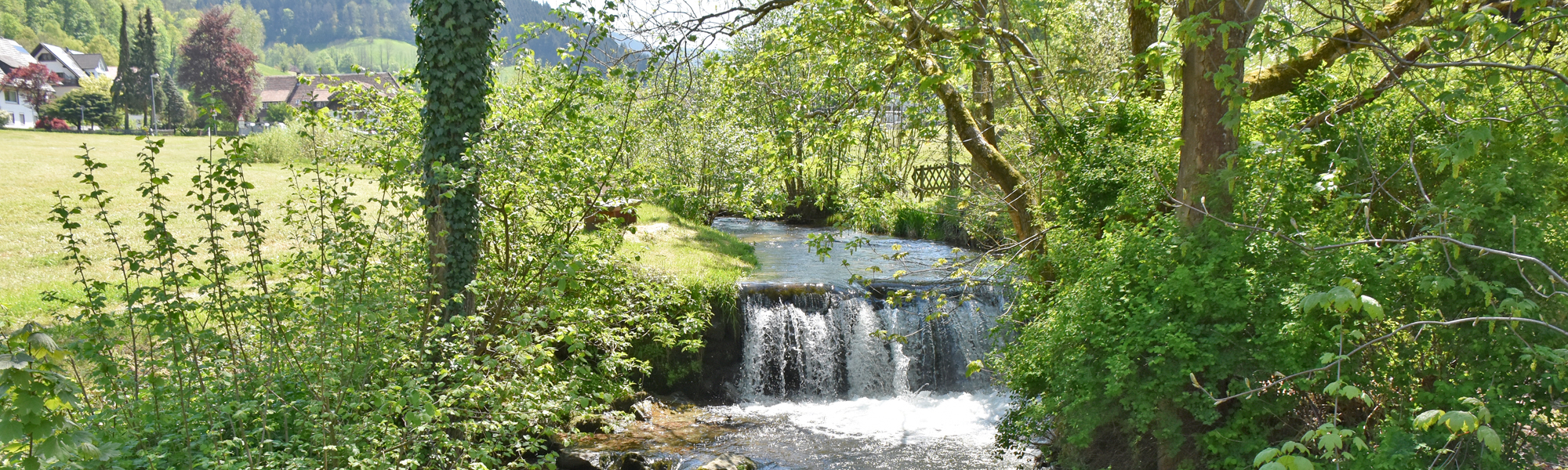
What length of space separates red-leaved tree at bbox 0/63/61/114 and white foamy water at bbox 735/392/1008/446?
166 ft

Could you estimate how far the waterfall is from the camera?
9734mm

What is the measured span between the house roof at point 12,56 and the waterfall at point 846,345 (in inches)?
2004

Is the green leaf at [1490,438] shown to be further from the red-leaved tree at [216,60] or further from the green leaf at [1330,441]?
the red-leaved tree at [216,60]

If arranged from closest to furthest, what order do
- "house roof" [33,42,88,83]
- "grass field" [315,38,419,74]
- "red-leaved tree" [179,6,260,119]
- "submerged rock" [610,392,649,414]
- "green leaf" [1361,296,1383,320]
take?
"green leaf" [1361,296,1383,320], "submerged rock" [610,392,649,414], "red-leaved tree" [179,6,260,119], "house roof" [33,42,88,83], "grass field" [315,38,419,74]

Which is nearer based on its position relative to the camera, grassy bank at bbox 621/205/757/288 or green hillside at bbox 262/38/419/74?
grassy bank at bbox 621/205/757/288

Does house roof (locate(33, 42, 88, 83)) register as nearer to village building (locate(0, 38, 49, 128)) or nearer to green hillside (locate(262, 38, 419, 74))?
village building (locate(0, 38, 49, 128))

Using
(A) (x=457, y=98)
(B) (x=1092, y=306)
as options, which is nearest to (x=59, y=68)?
(A) (x=457, y=98)

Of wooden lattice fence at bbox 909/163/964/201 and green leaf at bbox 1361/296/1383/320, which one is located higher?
wooden lattice fence at bbox 909/163/964/201

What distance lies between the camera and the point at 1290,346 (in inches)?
167

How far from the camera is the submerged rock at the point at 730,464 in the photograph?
689 centimetres

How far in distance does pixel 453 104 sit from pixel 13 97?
54.3 m

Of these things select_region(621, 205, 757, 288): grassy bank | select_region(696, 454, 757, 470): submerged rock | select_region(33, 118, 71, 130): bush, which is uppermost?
select_region(33, 118, 71, 130): bush

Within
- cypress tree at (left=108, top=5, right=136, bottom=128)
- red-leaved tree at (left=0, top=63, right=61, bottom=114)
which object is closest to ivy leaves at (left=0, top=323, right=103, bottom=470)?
cypress tree at (left=108, top=5, right=136, bottom=128)

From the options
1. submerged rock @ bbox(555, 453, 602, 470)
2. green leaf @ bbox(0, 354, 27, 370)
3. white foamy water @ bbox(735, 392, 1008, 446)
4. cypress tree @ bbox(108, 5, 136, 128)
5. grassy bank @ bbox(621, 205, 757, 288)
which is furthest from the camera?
cypress tree @ bbox(108, 5, 136, 128)
